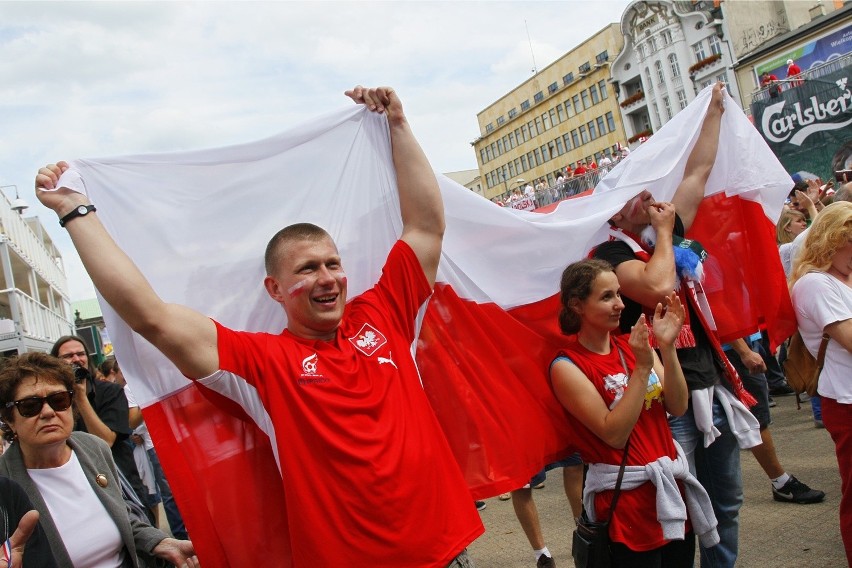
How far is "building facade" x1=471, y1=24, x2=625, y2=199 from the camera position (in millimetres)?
61531

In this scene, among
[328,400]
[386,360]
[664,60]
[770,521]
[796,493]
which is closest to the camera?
[328,400]

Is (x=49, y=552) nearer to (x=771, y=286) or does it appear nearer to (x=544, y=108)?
(x=771, y=286)

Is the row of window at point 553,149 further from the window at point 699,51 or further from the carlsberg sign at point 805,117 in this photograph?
the carlsberg sign at point 805,117

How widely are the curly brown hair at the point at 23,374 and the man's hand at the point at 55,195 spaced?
75 cm

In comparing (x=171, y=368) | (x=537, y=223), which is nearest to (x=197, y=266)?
(x=171, y=368)

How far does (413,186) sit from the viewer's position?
3.08 metres

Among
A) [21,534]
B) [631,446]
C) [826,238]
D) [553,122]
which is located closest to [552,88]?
[553,122]

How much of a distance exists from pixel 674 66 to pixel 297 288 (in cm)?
5462

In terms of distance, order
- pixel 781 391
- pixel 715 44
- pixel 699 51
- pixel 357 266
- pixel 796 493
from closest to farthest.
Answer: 1. pixel 357 266
2. pixel 796 493
3. pixel 781 391
4. pixel 715 44
5. pixel 699 51

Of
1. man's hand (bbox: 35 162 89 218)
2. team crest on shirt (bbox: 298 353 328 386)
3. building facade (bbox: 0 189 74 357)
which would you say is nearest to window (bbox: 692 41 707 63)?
building facade (bbox: 0 189 74 357)

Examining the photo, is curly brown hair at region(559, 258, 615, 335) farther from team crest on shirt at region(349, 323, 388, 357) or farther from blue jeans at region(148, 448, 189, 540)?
blue jeans at region(148, 448, 189, 540)

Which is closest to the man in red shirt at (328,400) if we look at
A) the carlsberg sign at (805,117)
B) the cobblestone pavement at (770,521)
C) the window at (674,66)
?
the cobblestone pavement at (770,521)

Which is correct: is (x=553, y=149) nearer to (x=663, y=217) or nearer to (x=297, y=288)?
(x=663, y=217)

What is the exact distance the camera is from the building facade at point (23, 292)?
14.2 metres
